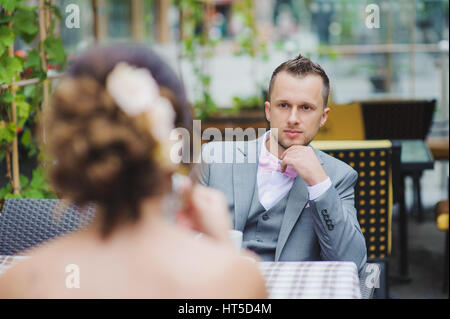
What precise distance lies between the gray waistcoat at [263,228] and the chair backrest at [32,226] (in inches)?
23.8

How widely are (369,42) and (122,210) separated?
785 cm

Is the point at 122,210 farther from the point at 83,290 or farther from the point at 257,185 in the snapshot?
the point at 257,185

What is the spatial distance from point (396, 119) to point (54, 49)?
3343 millimetres

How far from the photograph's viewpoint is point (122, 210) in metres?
1.15

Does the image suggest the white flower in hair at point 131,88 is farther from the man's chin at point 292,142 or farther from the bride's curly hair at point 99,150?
the man's chin at point 292,142

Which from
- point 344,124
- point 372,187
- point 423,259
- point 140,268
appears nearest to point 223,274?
point 140,268

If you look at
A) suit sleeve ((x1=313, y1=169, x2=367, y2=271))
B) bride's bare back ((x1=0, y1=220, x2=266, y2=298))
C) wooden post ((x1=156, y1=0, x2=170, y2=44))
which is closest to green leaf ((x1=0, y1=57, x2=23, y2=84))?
suit sleeve ((x1=313, y1=169, x2=367, y2=271))

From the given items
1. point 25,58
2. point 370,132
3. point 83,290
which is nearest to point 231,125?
point 370,132

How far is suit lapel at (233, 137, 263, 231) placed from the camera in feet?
7.68

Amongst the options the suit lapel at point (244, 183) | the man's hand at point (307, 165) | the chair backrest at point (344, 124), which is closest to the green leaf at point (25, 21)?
the suit lapel at point (244, 183)

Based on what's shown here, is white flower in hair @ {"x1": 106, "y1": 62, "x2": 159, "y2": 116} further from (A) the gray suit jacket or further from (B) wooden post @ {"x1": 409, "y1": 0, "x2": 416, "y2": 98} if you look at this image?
(B) wooden post @ {"x1": 409, "y1": 0, "x2": 416, "y2": 98}

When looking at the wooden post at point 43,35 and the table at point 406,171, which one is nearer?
the wooden post at point 43,35

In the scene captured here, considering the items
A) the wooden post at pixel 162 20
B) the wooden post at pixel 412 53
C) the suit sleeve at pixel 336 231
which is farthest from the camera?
the wooden post at pixel 162 20

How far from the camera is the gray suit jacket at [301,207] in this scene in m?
2.17
